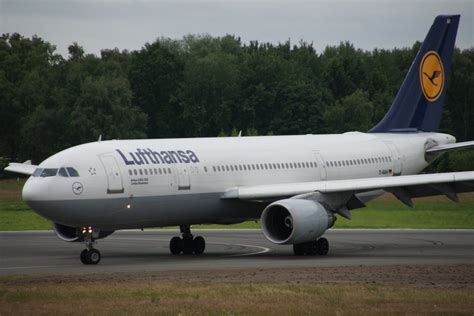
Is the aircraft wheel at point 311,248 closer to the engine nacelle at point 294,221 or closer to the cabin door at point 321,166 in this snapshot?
the engine nacelle at point 294,221

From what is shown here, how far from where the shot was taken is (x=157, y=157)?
1476 inches

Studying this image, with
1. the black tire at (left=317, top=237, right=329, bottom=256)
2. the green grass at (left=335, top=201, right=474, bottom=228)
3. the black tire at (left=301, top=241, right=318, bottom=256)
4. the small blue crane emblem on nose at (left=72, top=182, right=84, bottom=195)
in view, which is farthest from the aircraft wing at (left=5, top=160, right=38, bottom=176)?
the green grass at (left=335, top=201, right=474, bottom=228)

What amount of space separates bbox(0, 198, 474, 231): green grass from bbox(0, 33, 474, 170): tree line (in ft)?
105

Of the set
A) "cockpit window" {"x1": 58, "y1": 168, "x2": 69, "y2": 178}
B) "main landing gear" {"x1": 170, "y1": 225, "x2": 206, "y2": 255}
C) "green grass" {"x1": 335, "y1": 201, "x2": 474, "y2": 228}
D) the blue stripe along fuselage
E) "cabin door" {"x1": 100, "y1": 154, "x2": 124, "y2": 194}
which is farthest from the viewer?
"green grass" {"x1": 335, "y1": 201, "x2": 474, "y2": 228}

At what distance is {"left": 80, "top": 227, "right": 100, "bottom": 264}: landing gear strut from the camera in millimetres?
35188

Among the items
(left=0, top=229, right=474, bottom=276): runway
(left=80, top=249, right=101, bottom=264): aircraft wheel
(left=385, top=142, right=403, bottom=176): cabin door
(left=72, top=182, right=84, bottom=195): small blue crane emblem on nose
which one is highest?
(left=385, top=142, right=403, bottom=176): cabin door

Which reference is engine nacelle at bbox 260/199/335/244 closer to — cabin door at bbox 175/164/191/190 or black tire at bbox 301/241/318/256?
black tire at bbox 301/241/318/256

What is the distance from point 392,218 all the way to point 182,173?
65.5ft

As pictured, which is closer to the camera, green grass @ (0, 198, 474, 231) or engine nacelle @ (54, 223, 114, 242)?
engine nacelle @ (54, 223, 114, 242)

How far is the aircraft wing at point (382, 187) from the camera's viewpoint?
1490 inches

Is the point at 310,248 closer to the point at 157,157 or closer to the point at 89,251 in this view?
the point at 157,157

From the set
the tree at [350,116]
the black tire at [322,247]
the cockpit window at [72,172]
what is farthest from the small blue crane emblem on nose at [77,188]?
the tree at [350,116]

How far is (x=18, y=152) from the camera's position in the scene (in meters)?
102

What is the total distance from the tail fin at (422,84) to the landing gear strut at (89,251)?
641 inches
